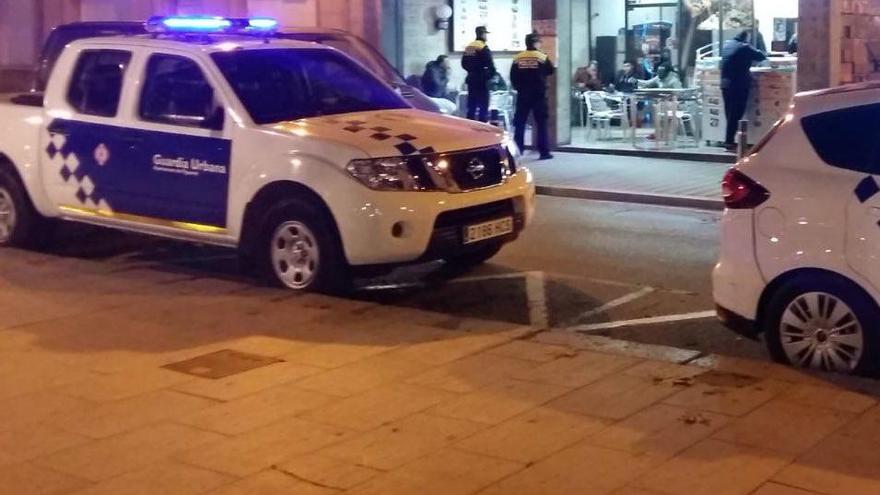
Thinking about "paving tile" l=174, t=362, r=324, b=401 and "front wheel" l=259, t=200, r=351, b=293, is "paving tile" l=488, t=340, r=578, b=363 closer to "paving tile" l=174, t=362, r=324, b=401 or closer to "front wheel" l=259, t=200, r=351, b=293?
"paving tile" l=174, t=362, r=324, b=401

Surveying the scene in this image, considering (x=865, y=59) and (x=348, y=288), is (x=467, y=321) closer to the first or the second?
(x=348, y=288)

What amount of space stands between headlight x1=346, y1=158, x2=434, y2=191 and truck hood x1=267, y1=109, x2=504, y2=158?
2.5 inches

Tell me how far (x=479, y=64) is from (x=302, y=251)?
992cm

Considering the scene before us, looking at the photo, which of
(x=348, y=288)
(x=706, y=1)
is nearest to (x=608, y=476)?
(x=348, y=288)

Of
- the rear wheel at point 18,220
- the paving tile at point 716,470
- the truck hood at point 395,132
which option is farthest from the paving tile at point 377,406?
the rear wheel at point 18,220

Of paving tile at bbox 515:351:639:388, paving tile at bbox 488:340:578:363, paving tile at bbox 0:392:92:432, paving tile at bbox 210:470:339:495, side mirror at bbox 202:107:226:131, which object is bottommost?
paving tile at bbox 210:470:339:495

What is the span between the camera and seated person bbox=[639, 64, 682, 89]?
2037cm

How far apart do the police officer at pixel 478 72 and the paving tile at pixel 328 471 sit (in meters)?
13.4

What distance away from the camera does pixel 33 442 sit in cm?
598

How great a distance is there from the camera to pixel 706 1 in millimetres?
20672

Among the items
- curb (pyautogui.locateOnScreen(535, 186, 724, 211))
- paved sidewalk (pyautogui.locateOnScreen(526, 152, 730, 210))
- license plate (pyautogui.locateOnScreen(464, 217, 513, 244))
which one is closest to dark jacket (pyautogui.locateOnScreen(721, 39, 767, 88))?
paved sidewalk (pyautogui.locateOnScreen(526, 152, 730, 210))

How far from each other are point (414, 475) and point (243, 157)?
14.2 ft

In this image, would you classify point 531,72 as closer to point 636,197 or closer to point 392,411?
point 636,197

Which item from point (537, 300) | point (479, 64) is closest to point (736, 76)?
point (479, 64)
